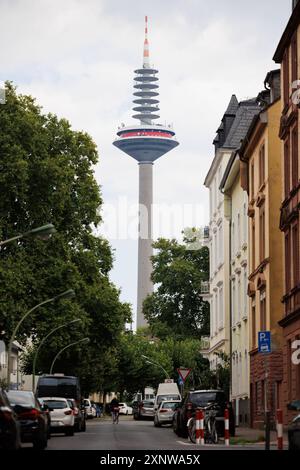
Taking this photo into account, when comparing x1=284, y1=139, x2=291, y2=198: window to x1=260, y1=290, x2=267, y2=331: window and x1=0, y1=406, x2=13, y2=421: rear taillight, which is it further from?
x1=0, y1=406, x2=13, y2=421: rear taillight

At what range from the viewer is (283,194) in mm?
45906

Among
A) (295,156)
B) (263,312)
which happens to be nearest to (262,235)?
(263,312)

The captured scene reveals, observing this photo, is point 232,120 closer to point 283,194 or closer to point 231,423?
point 283,194

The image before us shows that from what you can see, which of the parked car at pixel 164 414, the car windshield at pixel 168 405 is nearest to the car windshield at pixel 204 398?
the parked car at pixel 164 414

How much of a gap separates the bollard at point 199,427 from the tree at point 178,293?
68789 millimetres

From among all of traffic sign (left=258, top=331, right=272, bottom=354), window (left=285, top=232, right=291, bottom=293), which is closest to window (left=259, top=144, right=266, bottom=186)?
window (left=285, top=232, right=291, bottom=293)

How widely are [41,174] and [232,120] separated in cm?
2243

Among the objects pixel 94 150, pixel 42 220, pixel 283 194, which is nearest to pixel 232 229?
pixel 94 150

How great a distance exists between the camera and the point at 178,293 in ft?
345

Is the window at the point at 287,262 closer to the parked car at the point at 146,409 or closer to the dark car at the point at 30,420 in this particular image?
the dark car at the point at 30,420

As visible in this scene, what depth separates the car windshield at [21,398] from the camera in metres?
30.7

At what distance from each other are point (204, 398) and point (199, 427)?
9.34 m

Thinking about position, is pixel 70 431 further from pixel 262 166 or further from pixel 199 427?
pixel 262 166

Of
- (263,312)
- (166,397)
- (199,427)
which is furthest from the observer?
(166,397)
